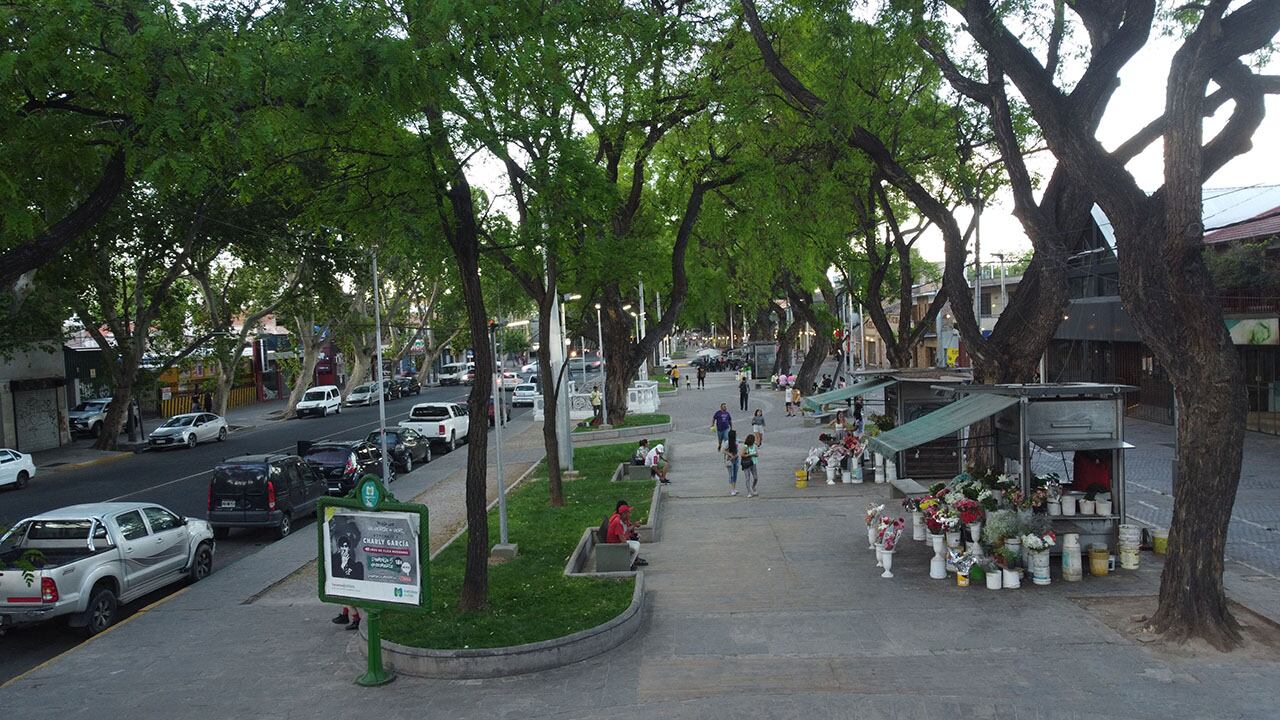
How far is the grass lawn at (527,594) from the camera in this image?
10539 mm

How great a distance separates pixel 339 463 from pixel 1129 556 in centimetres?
1793

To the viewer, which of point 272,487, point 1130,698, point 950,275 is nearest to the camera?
point 1130,698

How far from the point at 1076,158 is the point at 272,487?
49.4ft

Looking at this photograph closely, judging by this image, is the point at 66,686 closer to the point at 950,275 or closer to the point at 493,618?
the point at 493,618

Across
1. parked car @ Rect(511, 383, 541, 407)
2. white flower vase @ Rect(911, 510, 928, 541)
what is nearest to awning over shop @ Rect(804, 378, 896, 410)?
white flower vase @ Rect(911, 510, 928, 541)

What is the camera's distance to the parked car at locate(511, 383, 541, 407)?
171ft

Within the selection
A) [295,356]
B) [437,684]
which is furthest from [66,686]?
[295,356]

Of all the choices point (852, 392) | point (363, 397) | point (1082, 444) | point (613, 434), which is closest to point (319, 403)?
point (363, 397)

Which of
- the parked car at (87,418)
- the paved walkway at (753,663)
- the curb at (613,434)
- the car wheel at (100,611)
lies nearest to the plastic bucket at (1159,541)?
the paved walkway at (753,663)

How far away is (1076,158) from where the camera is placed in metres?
10.9

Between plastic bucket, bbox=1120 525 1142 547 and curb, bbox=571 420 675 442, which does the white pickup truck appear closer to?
curb, bbox=571 420 675 442

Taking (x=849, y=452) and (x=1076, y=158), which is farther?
(x=849, y=452)

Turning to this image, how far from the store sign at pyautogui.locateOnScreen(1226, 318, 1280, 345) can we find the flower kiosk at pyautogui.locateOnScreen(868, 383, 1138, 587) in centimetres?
1481

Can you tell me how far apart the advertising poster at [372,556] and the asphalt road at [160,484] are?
3410mm
